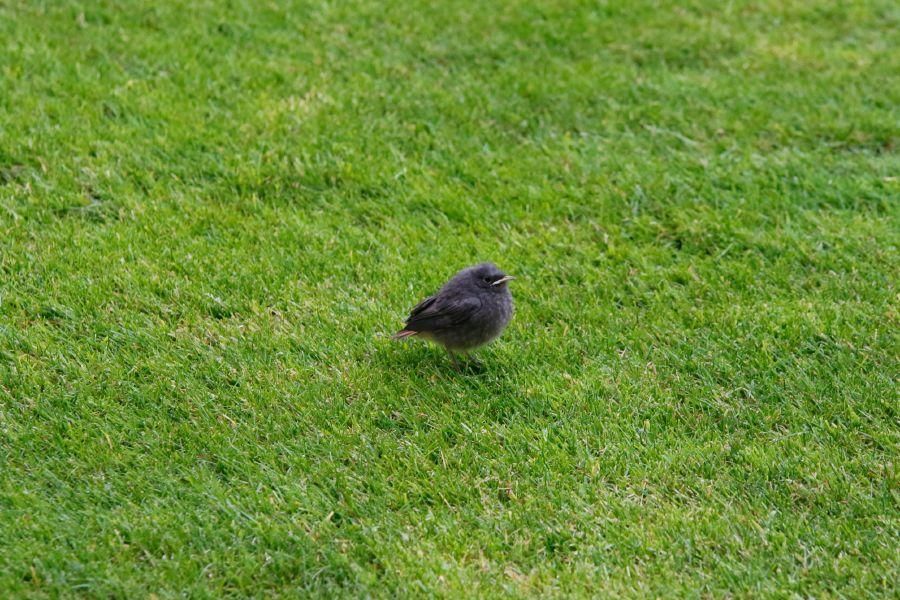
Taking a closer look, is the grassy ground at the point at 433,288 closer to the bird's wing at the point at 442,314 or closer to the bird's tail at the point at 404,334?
the bird's tail at the point at 404,334

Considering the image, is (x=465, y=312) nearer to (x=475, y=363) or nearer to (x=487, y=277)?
(x=487, y=277)

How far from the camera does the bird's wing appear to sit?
5.91m

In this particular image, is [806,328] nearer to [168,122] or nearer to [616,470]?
[616,470]

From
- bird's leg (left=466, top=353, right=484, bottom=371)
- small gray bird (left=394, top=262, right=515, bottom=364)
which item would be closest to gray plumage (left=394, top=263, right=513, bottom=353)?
small gray bird (left=394, top=262, right=515, bottom=364)

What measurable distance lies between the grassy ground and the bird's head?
44 cm

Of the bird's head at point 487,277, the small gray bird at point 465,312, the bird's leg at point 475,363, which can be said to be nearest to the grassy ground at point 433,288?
the bird's leg at point 475,363

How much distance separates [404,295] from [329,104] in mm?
2541

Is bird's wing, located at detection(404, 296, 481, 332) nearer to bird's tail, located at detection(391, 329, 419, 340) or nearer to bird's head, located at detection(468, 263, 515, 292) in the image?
bird's tail, located at detection(391, 329, 419, 340)

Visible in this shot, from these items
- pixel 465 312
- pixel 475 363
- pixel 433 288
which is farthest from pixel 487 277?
pixel 433 288

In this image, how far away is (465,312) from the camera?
5.89 metres

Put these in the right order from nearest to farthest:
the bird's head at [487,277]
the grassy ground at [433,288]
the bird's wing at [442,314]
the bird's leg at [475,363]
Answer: the grassy ground at [433,288]
the bird's wing at [442,314]
the bird's head at [487,277]
the bird's leg at [475,363]

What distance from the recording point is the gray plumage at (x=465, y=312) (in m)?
5.93

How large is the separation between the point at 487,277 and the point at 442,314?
0.38 meters

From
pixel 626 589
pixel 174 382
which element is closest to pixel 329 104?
pixel 174 382
